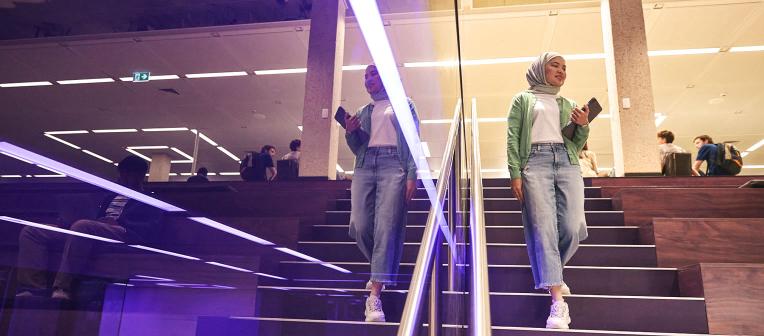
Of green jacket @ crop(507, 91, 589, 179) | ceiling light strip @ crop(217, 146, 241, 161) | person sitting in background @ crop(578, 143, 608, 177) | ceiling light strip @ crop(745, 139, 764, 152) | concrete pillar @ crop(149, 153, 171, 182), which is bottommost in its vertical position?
concrete pillar @ crop(149, 153, 171, 182)

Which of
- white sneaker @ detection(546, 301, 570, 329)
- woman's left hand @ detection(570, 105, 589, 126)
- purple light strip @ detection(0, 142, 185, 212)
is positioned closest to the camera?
purple light strip @ detection(0, 142, 185, 212)

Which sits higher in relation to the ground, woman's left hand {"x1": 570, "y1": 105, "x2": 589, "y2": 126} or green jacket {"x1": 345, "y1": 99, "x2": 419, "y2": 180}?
woman's left hand {"x1": 570, "y1": 105, "x2": 589, "y2": 126}

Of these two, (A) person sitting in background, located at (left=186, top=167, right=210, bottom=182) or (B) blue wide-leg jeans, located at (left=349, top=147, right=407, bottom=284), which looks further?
(B) blue wide-leg jeans, located at (left=349, top=147, right=407, bottom=284)

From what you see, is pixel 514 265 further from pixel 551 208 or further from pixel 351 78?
pixel 351 78

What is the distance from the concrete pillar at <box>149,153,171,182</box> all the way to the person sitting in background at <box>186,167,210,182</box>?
0.11 meters

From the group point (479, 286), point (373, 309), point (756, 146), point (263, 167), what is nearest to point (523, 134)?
point (373, 309)

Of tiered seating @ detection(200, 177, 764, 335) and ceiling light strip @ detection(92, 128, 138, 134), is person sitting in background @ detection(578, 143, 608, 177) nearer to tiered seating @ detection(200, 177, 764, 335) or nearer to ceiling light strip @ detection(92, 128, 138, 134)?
tiered seating @ detection(200, 177, 764, 335)

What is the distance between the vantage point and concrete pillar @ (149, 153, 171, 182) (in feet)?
2.72

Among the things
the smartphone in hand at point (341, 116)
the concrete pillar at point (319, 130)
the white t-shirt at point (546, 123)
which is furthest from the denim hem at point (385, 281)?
the concrete pillar at point (319, 130)

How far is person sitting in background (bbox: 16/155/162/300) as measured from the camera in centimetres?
72

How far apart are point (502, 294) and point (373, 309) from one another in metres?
0.84

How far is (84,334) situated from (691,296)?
7.02ft

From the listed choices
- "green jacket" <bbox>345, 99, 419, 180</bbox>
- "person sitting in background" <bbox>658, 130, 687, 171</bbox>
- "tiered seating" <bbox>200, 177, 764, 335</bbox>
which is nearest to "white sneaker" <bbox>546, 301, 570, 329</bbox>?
"tiered seating" <bbox>200, 177, 764, 335</bbox>

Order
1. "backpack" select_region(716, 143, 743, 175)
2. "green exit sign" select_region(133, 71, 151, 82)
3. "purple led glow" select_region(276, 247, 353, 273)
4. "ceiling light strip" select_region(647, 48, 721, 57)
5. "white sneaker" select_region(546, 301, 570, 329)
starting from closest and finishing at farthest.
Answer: "green exit sign" select_region(133, 71, 151, 82), "purple led glow" select_region(276, 247, 353, 273), "white sneaker" select_region(546, 301, 570, 329), "backpack" select_region(716, 143, 743, 175), "ceiling light strip" select_region(647, 48, 721, 57)
